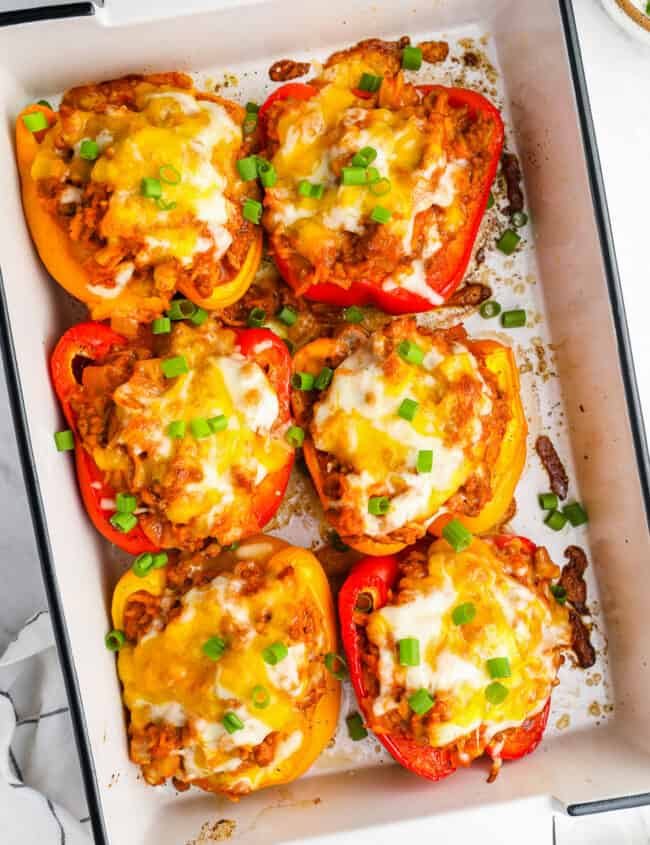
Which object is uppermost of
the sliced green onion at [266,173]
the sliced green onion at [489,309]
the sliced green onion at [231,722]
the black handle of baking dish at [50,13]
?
the black handle of baking dish at [50,13]

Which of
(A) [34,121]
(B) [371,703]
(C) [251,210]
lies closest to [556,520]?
(B) [371,703]

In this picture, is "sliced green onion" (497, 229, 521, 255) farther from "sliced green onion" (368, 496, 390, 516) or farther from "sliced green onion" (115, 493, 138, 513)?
"sliced green onion" (115, 493, 138, 513)

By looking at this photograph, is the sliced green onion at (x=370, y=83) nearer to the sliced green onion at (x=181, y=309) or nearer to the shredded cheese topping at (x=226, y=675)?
the sliced green onion at (x=181, y=309)

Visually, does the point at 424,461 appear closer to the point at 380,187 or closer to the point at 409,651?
the point at 409,651

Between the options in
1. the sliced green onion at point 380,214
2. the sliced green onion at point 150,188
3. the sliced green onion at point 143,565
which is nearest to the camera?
Answer: the sliced green onion at point 150,188

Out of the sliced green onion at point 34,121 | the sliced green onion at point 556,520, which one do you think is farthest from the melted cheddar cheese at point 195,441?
the sliced green onion at point 556,520

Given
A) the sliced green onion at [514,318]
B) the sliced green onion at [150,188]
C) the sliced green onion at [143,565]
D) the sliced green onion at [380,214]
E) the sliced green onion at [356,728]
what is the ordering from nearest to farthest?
the sliced green onion at [150,188] < the sliced green onion at [380,214] < the sliced green onion at [143,565] < the sliced green onion at [356,728] < the sliced green onion at [514,318]
